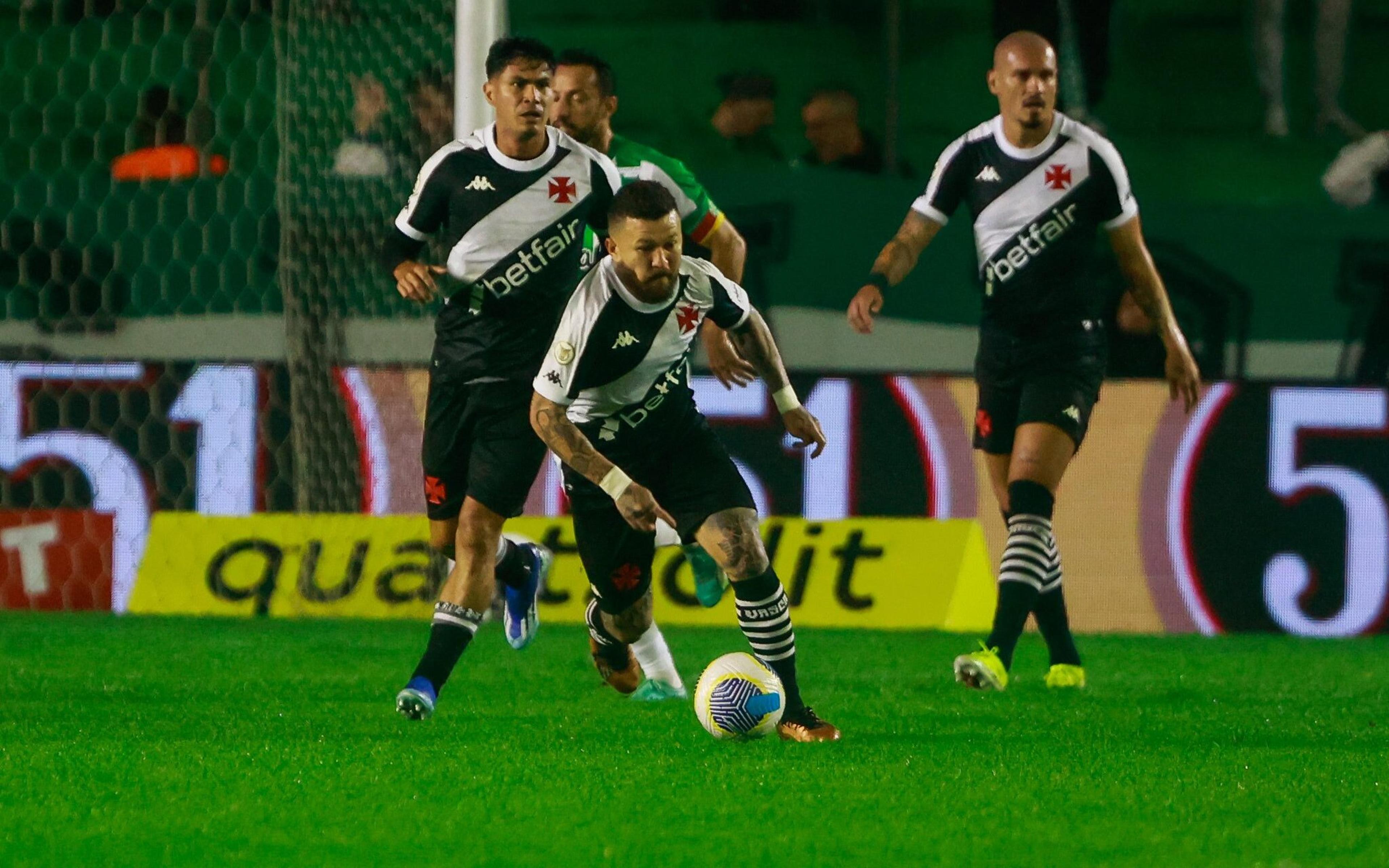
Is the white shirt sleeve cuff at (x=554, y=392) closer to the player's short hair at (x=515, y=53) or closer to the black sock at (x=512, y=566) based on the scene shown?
the player's short hair at (x=515, y=53)

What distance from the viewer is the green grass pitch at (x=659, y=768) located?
3750mm

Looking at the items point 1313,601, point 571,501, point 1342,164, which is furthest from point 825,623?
point 1342,164

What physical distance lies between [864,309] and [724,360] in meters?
0.50

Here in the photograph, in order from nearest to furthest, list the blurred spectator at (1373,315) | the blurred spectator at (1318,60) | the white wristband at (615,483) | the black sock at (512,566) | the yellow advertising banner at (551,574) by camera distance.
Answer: the white wristband at (615,483), the black sock at (512,566), the yellow advertising banner at (551,574), the blurred spectator at (1373,315), the blurred spectator at (1318,60)

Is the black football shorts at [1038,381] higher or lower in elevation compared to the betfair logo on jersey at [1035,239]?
lower

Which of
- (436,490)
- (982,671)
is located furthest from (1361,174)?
(436,490)

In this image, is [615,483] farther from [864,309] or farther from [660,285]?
[864,309]

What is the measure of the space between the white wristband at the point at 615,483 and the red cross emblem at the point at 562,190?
1.26 m

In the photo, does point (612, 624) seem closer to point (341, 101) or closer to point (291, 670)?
point (291, 670)

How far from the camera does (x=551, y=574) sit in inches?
355

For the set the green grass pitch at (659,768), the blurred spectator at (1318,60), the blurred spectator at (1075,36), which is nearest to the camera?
the green grass pitch at (659,768)

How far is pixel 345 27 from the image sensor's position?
9523 millimetres

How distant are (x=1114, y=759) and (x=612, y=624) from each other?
1.77 metres

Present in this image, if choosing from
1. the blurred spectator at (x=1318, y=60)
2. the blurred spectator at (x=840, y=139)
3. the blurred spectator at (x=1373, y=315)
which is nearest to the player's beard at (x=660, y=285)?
the blurred spectator at (x=1373, y=315)
